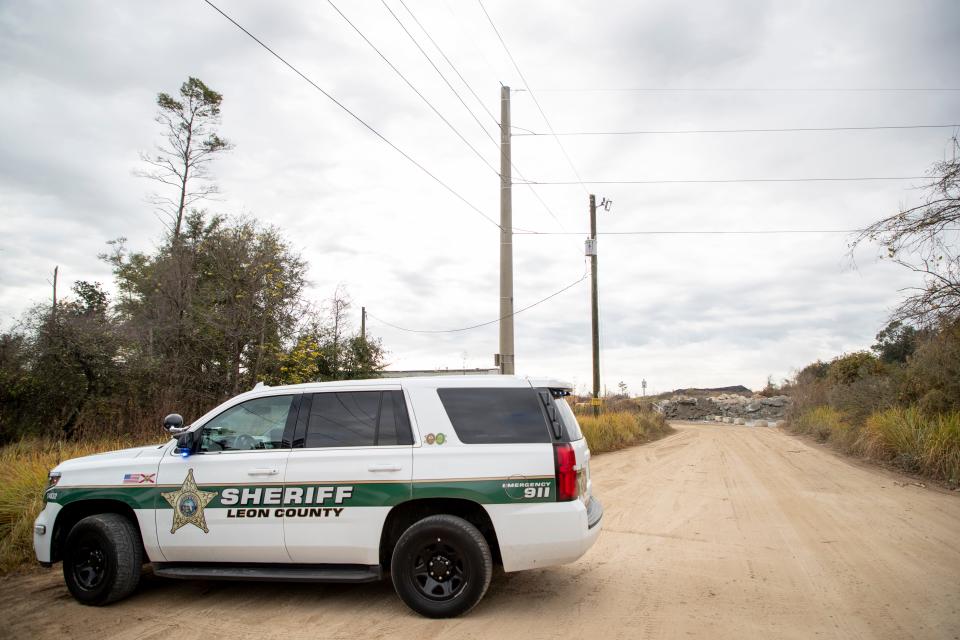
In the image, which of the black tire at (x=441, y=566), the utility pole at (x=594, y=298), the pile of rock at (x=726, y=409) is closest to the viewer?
the black tire at (x=441, y=566)

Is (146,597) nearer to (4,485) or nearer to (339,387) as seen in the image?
(339,387)

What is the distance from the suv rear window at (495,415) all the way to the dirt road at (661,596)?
146 centimetres

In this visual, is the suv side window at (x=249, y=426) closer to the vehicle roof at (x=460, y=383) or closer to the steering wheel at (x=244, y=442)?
the steering wheel at (x=244, y=442)

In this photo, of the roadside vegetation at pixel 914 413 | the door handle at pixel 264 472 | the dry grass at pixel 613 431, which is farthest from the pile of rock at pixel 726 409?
the door handle at pixel 264 472

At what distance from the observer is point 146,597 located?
6031 mm

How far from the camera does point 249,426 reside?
19.7 ft

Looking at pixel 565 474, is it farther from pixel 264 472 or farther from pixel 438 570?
pixel 264 472

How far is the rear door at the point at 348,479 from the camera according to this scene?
214 inches

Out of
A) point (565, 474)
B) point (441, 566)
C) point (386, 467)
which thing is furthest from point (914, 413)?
point (386, 467)

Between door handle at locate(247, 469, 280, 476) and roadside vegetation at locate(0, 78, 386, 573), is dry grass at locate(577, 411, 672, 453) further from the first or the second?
door handle at locate(247, 469, 280, 476)

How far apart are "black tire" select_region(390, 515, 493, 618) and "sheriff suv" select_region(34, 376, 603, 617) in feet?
0.04

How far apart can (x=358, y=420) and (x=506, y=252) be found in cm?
1046

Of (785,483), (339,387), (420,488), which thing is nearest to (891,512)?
(785,483)

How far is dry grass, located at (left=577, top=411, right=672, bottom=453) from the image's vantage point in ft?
64.0
